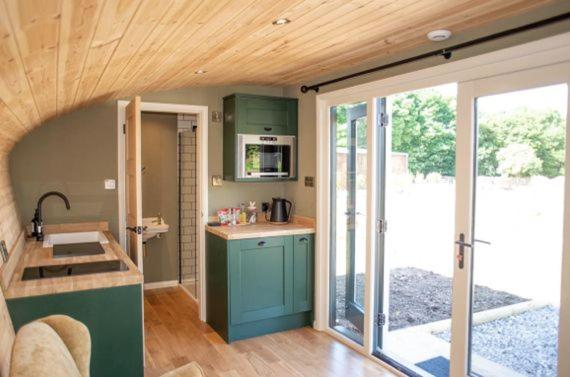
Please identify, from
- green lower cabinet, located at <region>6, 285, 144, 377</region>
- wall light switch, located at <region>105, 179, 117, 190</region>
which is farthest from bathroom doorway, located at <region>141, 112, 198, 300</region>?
green lower cabinet, located at <region>6, 285, 144, 377</region>

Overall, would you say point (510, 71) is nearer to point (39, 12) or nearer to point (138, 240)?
point (39, 12)

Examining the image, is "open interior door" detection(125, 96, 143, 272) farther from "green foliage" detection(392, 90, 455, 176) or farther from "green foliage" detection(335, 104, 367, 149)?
"green foliage" detection(392, 90, 455, 176)

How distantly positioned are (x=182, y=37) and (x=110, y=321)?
4.97ft

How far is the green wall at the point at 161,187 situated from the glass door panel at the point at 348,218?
7.36 feet

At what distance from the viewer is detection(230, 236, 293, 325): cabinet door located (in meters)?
3.75

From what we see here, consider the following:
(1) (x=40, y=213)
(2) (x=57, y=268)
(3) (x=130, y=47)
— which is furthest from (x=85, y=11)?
(1) (x=40, y=213)

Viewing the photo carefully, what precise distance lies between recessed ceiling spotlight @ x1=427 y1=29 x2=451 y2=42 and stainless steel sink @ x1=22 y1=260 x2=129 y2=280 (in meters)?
2.20

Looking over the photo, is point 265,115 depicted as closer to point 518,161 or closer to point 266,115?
point 266,115

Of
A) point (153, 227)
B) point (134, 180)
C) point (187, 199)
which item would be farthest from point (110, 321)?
point (187, 199)

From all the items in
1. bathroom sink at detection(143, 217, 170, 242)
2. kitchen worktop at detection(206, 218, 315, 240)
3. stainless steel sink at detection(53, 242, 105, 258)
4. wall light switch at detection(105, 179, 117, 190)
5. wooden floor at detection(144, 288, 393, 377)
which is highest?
wall light switch at detection(105, 179, 117, 190)

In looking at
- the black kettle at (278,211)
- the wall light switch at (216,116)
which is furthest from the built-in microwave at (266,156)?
the wall light switch at (216,116)

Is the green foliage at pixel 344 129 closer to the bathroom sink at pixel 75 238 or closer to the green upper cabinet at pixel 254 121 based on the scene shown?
the green upper cabinet at pixel 254 121

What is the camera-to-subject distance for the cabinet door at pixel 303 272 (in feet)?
13.1

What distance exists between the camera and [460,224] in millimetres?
2678
